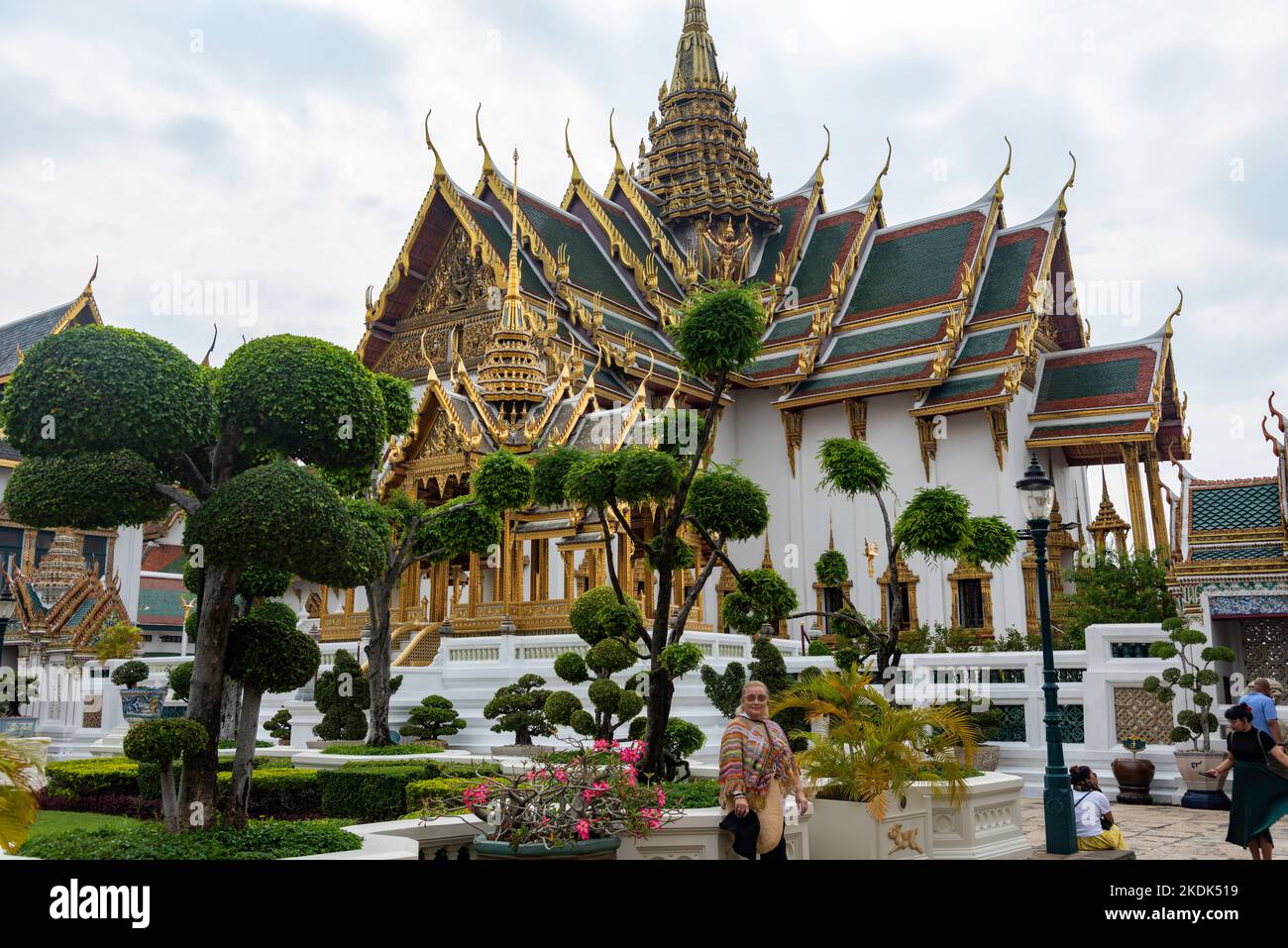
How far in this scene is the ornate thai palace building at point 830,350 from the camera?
22.6m

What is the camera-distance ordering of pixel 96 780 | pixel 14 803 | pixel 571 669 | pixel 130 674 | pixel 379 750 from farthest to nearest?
pixel 130 674 → pixel 379 750 → pixel 96 780 → pixel 571 669 → pixel 14 803

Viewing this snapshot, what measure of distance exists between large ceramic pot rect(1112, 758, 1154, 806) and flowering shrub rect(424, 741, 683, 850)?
26.3ft

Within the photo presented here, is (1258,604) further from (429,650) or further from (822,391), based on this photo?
(822,391)

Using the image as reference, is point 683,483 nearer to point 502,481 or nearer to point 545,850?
point 545,850

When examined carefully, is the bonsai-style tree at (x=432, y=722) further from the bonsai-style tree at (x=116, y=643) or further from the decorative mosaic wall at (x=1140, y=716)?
the bonsai-style tree at (x=116, y=643)

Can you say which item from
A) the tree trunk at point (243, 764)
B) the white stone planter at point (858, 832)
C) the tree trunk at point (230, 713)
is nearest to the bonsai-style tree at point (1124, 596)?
the white stone planter at point (858, 832)

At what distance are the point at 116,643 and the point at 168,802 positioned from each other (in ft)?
48.0

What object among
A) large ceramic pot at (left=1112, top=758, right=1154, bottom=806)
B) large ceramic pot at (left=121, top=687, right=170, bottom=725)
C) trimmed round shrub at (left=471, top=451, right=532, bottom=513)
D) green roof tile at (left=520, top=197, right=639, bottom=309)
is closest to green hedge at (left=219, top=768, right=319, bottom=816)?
trimmed round shrub at (left=471, top=451, right=532, bottom=513)

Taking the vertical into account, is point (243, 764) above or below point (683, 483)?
below

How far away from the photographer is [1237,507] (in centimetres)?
1269

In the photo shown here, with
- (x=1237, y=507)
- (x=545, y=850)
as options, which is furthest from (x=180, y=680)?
(x=1237, y=507)

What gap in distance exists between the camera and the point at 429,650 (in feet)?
53.7

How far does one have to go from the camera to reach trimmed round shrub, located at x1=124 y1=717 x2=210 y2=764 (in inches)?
213
